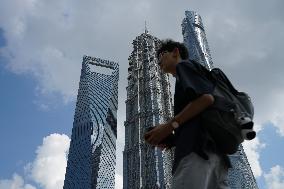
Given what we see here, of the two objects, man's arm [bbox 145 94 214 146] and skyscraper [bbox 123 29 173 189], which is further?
skyscraper [bbox 123 29 173 189]

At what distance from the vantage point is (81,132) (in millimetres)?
120500

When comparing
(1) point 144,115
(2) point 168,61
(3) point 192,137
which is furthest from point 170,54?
(1) point 144,115

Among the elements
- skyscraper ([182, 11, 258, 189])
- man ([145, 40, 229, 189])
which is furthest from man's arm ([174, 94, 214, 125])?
skyscraper ([182, 11, 258, 189])

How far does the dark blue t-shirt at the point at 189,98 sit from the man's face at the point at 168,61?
0.33 metres

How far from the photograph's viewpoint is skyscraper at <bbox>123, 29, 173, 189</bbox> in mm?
86438

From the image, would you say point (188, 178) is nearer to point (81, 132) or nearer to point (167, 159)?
point (167, 159)

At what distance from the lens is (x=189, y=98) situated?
263 centimetres

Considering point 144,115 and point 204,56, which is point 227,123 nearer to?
point 144,115

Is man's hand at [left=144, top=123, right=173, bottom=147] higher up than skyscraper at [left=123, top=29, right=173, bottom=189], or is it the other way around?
skyscraper at [left=123, top=29, right=173, bottom=189]

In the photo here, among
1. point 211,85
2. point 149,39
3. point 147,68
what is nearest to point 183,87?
point 211,85

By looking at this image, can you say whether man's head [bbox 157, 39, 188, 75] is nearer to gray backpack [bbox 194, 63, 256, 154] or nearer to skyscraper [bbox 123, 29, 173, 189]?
gray backpack [bbox 194, 63, 256, 154]

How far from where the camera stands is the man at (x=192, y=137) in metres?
2.45

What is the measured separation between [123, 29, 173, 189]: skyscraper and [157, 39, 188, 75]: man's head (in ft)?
241

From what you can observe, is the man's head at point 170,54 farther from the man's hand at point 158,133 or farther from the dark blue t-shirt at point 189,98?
the man's hand at point 158,133
